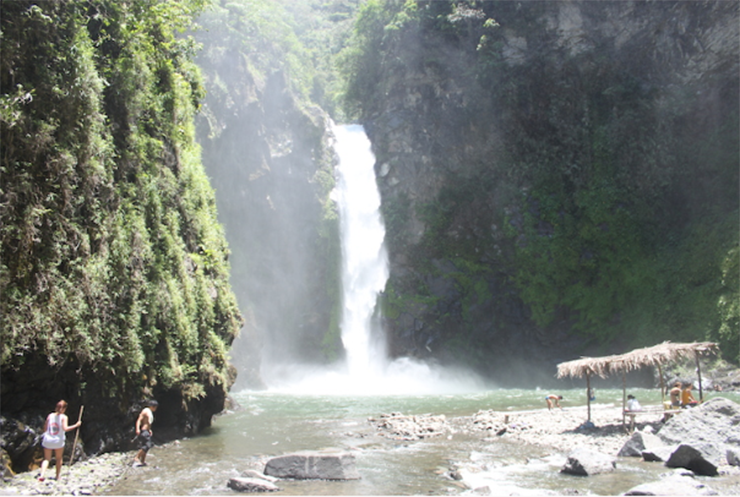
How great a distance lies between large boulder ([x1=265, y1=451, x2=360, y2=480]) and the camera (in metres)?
7.68

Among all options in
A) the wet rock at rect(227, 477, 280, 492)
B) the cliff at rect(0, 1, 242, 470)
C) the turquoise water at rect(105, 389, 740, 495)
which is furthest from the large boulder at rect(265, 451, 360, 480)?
the cliff at rect(0, 1, 242, 470)

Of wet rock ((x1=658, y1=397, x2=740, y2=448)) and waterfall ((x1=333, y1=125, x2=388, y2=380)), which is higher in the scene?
waterfall ((x1=333, y1=125, x2=388, y2=380))

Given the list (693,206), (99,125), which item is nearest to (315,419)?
(99,125)

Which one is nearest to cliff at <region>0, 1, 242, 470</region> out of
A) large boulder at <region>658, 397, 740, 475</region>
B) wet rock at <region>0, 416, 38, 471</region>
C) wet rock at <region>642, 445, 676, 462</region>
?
wet rock at <region>0, 416, 38, 471</region>

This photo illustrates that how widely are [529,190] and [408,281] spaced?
8.10 meters

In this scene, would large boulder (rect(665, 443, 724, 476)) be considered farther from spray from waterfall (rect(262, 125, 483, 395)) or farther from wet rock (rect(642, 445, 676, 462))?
spray from waterfall (rect(262, 125, 483, 395))

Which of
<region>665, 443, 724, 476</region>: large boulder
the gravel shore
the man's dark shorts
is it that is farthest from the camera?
the gravel shore

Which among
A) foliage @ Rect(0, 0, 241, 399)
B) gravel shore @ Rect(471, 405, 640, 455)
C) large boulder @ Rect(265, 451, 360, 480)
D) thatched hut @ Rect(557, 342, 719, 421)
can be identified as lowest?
large boulder @ Rect(265, 451, 360, 480)

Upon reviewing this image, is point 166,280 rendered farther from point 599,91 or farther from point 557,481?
point 599,91

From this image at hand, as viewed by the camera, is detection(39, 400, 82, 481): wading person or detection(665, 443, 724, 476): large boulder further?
detection(665, 443, 724, 476): large boulder

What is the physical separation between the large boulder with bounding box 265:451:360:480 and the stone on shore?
3049 mm

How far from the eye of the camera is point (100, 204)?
28.9 ft

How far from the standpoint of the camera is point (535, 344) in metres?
27.2

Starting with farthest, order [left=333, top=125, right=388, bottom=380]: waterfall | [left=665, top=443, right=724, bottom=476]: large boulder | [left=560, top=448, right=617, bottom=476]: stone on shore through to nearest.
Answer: [left=333, top=125, right=388, bottom=380]: waterfall < [left=560, top=448, right=617, bottom=476]: stone on shore < [left=665, top=443, right=724, bottom=476]: large boulder
